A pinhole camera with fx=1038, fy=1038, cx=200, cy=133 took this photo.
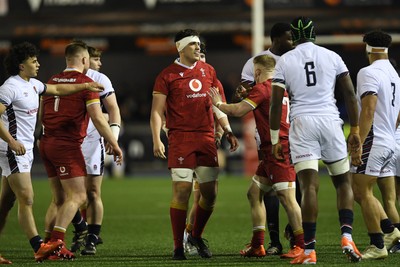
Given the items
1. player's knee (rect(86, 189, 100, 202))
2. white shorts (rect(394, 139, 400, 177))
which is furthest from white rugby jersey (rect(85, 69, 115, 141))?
white shorts (rect(394, 139, 400, 177))

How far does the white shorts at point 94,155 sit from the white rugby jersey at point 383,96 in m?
3.09

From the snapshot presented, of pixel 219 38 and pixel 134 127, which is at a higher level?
→ pixel 219 38

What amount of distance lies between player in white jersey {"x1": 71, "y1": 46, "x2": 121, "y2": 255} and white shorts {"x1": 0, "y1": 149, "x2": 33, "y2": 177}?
1178 millimetres

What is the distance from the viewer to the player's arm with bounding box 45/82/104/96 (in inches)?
398

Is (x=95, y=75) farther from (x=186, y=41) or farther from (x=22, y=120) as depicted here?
(x=22, y=120)

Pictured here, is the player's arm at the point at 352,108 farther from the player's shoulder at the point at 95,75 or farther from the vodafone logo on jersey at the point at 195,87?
the player's shoulder at the point at 95,75

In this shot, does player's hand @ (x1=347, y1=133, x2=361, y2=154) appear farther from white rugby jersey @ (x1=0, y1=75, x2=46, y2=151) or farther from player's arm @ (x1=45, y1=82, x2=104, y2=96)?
white rugby jersey @ (x1=0, y1=75, x2=46, y2=151)

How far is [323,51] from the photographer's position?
9383 mm

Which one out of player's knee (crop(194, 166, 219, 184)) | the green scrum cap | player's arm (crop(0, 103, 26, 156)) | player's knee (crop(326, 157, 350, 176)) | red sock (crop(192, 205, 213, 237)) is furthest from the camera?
red sock (crop(192, 205, 213, 237))

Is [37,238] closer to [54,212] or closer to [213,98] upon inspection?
[54,212]

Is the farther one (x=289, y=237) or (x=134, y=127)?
(x=134, y=127)

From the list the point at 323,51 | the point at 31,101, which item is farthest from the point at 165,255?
the point at 323,51

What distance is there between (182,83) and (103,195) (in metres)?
10.4

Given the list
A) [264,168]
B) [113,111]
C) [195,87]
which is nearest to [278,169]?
[264,168]
